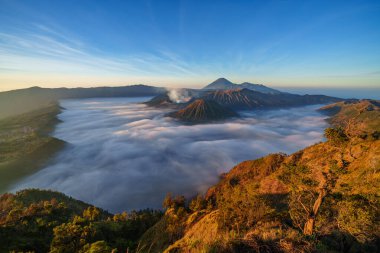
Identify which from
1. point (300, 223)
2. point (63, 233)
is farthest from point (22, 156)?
point (300, 223)

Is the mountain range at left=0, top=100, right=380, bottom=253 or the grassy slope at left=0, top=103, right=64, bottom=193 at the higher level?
the mountain range at left=0, top=100, right=380, bottom=253

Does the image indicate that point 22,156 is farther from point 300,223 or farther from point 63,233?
point 300,223

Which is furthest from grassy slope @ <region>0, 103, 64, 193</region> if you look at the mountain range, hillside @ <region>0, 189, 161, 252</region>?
the mountain range

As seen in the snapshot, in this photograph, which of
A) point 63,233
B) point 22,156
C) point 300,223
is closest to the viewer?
point 300,223

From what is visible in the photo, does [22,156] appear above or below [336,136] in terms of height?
below

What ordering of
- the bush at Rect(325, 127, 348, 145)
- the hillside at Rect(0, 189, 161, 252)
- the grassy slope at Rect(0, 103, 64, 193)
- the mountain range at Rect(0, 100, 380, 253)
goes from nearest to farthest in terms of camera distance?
the mountain range at Rect(0, 100, 380, 253) < the bush at Rect(325, 127, 348, 145) < the hillside at Rect(0, 189, 161, 252) < the grassy slope at Rect(0, 103, 64, 193)

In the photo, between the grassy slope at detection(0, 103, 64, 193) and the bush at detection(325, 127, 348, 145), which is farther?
the grassy slope at detection(0, 103, 64, 193)

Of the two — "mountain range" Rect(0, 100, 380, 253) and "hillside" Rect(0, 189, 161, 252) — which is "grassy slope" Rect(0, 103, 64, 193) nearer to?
"hillside" Rect(0, 189, 161, 252)

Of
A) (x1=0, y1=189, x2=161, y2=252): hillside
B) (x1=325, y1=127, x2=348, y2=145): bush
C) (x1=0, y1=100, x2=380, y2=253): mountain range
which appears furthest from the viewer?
(x1=0, y1=189, x2=161, y2=252): hillside

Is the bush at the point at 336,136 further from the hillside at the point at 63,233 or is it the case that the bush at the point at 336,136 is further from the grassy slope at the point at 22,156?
the grassy slope at the point at 22,156

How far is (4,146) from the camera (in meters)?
172

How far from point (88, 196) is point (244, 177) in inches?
3295

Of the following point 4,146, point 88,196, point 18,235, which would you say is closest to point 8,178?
point 88,196

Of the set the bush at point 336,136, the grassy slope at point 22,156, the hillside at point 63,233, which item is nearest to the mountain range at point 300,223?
the bush at point 336,136
